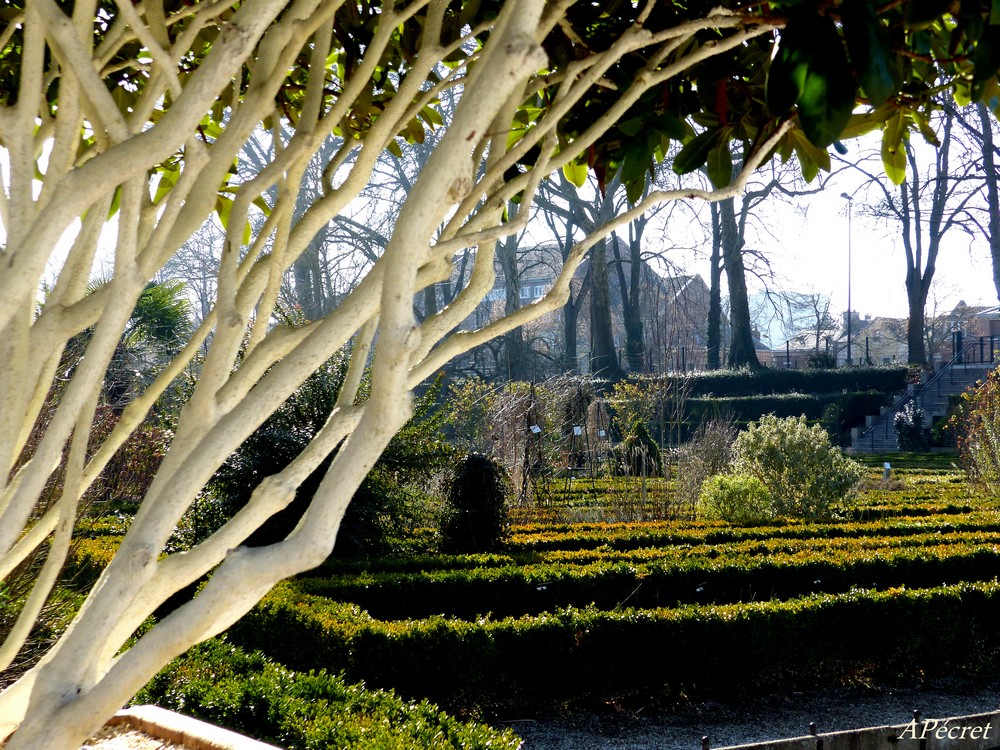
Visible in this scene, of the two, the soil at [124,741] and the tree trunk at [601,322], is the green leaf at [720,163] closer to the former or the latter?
the soil at [124,741]

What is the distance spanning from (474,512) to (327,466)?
4.93 feet

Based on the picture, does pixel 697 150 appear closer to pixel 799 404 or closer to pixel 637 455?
pixel 637 455

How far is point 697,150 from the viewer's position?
227 centimetres

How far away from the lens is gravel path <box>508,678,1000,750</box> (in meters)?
5.29

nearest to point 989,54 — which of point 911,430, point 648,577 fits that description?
point 648,577

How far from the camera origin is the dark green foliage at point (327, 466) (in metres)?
8.38

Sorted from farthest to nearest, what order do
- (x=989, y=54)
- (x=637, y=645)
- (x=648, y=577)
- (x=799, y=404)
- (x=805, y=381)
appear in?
(x=805, y=381) < (x=799, y=404) < (x=648, y=577) < (x=637, y=645) < (x=989, y=54)

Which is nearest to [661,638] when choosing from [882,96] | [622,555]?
[622,555]

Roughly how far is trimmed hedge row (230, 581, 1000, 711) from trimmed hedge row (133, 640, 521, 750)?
1.35 meters

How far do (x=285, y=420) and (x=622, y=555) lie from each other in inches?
132

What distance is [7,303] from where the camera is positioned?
138cm

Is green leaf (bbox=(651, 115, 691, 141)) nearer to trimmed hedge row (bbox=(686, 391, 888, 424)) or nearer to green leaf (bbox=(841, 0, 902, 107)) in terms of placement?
green leaf (bbox=(841, 0, 902, 107))

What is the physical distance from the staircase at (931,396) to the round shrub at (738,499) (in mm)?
15669

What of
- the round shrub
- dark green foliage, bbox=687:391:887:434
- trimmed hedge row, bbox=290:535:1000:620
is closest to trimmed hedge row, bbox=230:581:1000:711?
trimmed hedge row, bbox=290:535:1000:620
